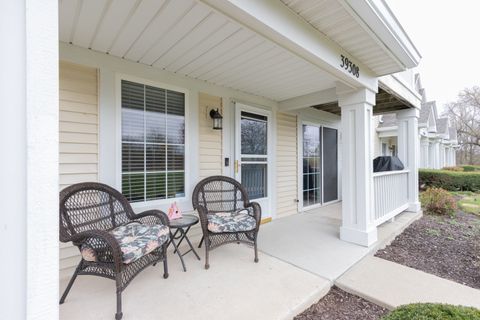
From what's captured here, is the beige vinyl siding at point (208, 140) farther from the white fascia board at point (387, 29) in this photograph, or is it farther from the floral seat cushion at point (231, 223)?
the white fascia board at point (387, 29)

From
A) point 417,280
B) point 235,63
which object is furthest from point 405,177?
point 235,63

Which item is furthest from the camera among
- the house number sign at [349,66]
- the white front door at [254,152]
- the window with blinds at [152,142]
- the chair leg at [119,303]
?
the white front door at [254,152]

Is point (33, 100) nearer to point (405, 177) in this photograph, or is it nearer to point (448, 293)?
point (448, 293)

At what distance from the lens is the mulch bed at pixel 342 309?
1.87m

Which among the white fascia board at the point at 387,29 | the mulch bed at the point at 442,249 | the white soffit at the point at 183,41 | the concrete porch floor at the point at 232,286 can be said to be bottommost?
the mulch bed at the point at 442,249

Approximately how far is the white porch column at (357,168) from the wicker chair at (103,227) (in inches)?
101

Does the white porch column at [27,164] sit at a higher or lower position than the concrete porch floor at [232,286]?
higher

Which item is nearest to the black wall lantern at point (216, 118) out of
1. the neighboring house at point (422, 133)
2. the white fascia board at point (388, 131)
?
the neighboring house at point (422, 133)

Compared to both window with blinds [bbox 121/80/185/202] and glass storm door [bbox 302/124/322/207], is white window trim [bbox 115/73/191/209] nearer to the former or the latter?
window with blinds [bbox 121/80/185/202]

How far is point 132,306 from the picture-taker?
187 centimetres

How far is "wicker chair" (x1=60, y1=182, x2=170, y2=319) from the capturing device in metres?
1.78

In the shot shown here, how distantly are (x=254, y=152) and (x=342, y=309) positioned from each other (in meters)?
2.69

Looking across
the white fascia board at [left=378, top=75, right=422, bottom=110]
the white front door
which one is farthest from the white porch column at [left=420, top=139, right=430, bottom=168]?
the white front door

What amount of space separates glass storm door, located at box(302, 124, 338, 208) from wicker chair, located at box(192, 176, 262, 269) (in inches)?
90.9
